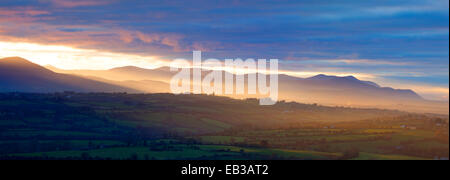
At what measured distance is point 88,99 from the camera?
117 meters

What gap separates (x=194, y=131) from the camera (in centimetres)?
8856

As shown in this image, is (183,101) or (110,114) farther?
(183,101)

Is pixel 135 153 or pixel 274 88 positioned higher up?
pixel 274 88

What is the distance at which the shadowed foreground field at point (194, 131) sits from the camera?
2036 inches

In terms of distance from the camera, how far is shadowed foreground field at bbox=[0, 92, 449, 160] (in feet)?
170

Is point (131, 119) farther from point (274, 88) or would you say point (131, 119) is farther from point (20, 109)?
point (274, 88)

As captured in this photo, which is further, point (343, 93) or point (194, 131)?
point (343, 93)

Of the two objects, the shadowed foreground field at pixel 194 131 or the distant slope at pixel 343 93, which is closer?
the shadowed foreground field at pixel 194 131

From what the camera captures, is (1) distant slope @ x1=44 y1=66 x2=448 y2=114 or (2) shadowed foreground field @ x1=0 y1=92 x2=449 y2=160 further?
(1) distant slope @ x1=44 y1=66 x2=448 y2=114

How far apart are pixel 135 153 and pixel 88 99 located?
63.0 metres

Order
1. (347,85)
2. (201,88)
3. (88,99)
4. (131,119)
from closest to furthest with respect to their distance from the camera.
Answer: (131,119), (88,99), (201,88), (347,85)
